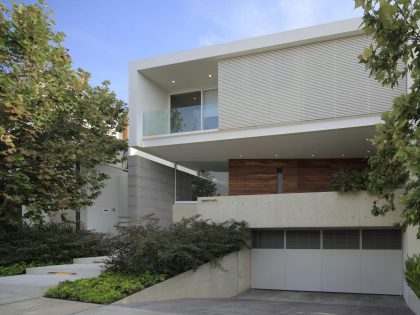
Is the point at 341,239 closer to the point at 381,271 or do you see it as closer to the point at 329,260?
the point at 329,260

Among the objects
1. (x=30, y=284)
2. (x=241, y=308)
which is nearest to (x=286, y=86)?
(x=241, y=308)

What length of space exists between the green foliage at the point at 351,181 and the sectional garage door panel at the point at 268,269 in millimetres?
3537

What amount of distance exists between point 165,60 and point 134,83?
1.90 metres

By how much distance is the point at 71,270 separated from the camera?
43.1 ft

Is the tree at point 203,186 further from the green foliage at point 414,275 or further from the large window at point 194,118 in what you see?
the green foliage at point 414,275

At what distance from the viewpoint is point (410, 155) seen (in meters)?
6.52

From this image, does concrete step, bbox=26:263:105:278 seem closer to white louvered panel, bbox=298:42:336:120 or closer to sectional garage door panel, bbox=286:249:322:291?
sectional garage door panel, bbox=286:249:322:291

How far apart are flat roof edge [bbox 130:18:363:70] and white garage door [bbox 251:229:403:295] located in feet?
22.6

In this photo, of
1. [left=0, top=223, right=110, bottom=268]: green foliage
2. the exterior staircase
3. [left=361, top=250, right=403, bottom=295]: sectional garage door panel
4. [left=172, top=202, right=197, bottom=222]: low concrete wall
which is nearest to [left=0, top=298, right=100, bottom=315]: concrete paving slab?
the exterior staircase

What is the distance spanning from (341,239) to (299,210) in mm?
2088

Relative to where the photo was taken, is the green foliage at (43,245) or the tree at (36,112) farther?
the green foliage at (43,245)

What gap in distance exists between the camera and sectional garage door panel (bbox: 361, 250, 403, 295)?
51.1ft

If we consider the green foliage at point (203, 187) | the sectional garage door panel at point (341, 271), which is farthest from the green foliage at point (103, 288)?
the green foliage at point (203, 187)

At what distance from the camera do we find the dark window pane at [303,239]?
55.3ft
